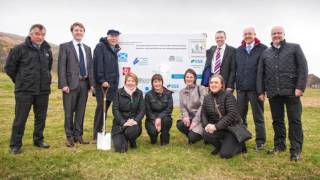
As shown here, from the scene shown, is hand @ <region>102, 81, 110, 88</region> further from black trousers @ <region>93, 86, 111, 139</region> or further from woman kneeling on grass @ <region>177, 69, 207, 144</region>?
woman kneeling on grass @ <region>177, 69, 207, 144</region>

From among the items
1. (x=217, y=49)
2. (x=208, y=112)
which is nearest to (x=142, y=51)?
(x=217, y=49)

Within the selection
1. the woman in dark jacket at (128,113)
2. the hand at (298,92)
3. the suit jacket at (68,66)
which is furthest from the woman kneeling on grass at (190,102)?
the suit jacket at (68,66)

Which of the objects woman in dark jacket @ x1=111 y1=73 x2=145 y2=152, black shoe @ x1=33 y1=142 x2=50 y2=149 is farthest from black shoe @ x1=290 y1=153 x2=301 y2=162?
black shoe @ x1=33 y1=142 x2=50 y2=149

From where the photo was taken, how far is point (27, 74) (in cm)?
825

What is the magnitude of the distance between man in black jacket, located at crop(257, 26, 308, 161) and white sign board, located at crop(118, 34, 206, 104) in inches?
114

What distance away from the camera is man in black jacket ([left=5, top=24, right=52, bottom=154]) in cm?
825

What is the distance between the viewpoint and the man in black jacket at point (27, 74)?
8.25 metres

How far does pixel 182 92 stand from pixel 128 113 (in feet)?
4.87

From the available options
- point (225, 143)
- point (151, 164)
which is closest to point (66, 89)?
point (151, 164)

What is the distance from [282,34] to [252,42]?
1065 millimetres

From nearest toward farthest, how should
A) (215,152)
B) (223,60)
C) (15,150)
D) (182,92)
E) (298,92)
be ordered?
(298,92) → (15,150) → (215,152) → (223,60) → (182,92)

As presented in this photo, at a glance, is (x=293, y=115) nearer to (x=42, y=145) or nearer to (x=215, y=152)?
(x=215, y=152)

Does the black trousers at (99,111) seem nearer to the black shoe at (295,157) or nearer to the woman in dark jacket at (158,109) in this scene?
the woman in dark jacket at (158,109)

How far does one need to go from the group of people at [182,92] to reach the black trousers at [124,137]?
23 mm
